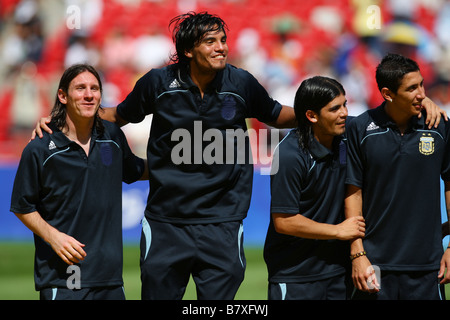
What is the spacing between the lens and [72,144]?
3.96 metres

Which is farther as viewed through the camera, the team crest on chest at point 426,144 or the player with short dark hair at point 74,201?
the team crest on chest at point 426,144

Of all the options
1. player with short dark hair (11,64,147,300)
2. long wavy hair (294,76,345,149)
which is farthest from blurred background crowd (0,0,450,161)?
player with short dark hair (11,64,147,300)

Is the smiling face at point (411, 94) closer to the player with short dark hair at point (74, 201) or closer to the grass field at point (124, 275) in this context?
the player with short dark hair at point (74, 201)

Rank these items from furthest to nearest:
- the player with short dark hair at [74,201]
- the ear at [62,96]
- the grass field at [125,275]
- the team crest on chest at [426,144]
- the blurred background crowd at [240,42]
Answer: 1. the blurred background crowd at [240,42]
2. the grass field at [125,275]
3. the ear at [62,96]
4. the team crest on chest at [426,144]
5. the player with short dark hair at [74,201]

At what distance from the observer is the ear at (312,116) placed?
3.97 m

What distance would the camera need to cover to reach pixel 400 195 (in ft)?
12.9

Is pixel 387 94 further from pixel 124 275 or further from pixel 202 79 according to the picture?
pixel 124 275

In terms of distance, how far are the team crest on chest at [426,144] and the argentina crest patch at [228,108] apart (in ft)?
3.82

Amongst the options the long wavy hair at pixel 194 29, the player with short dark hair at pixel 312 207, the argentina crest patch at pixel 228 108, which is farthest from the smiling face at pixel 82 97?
the player with short dark hair at pixel 312 207

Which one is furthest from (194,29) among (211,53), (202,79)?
(202,79)

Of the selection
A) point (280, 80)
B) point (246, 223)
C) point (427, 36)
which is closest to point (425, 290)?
point (246, 223)

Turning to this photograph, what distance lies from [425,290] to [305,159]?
1.07 meters

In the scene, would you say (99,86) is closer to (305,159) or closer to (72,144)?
(72,144)

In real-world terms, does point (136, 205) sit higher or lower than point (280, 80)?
lower
